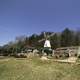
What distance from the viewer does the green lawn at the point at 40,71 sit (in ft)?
37.4

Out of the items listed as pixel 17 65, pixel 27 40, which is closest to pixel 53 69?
→ pixel 17 65

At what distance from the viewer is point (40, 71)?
12.5m

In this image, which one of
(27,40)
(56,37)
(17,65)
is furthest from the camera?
(27,40)

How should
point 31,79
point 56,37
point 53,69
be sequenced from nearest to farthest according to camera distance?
point 31,79
point 53,69
point 56,37

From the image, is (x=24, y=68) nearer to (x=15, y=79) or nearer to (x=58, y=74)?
(x=15, y=79)

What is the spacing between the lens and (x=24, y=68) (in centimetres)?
1375

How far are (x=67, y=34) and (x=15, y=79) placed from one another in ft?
87.3

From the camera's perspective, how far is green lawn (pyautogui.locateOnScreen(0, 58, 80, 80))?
11394 millimetres

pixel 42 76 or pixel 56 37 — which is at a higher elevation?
pixel 56 37

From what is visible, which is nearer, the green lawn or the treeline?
the green lawn

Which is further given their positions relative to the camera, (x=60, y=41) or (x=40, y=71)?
(x=60, y=41)

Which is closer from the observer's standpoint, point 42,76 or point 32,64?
point 42,76

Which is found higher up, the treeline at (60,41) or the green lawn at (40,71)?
the treeline at (60,41)

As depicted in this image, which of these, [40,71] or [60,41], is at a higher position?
[60,41]
